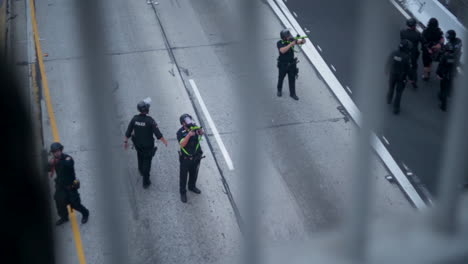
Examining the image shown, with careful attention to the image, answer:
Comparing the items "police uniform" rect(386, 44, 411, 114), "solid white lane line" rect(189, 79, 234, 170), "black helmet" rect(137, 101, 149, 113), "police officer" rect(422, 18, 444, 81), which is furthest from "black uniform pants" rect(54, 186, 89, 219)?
"police officer" rect(422, 18, 444, 81)

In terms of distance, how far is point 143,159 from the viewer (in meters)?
9.84

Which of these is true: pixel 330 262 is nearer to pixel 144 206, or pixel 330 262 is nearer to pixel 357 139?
pixel 357 139

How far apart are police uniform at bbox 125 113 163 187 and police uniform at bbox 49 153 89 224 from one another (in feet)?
3.22

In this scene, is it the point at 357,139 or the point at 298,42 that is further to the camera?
the point at 298,42

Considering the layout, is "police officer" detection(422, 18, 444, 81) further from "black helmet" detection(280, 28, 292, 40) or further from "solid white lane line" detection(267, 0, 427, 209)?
"black helmet" detection(280, 28, 292, 40)

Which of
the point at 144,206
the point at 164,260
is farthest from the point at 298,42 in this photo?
the point at 164,260

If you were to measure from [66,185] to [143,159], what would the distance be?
148cm

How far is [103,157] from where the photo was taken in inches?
46.4

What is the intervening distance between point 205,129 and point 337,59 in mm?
3328

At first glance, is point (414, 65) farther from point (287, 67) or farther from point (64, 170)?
point (64, 170)

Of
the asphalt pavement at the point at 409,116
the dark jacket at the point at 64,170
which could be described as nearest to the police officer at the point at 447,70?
the asphalt pavement at the point at 409,116

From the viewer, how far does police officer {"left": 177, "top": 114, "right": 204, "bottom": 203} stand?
927 cm

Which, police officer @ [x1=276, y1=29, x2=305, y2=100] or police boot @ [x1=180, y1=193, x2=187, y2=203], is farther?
police officer @ [x1=276, y1=29, x2=305, y2=100]

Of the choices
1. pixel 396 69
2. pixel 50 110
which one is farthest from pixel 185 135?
pixel 396 69
